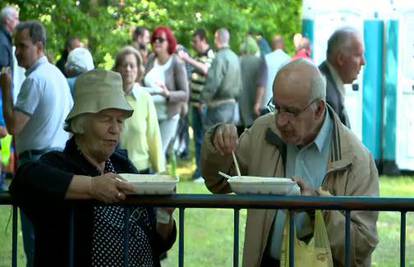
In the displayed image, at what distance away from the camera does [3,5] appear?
16141mm

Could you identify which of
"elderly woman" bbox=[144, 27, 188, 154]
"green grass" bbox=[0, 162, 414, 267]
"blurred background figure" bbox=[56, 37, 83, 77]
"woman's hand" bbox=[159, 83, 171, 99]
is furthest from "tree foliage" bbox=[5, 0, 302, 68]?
"green grass" bbox=[0, 162, 414, 267]

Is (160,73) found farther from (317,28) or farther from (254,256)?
(254,256)

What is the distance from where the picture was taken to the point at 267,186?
502 centimetres

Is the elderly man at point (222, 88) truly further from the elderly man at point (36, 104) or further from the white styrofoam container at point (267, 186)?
the white styrofoam container at point (267, 186)

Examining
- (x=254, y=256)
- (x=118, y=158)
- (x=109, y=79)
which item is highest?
(x=109, y=79)

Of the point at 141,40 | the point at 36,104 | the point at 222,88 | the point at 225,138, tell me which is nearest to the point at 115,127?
the point at 225,138

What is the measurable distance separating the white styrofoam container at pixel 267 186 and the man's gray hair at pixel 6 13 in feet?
34.3

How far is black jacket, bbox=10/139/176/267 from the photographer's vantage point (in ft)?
16.6

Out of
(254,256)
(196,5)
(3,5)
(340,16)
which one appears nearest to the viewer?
(254,256)

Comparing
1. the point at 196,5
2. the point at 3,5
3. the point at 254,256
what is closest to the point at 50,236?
the point at 254,256

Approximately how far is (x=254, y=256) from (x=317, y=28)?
14.1m

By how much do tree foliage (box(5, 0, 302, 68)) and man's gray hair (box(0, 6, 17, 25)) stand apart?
72cm

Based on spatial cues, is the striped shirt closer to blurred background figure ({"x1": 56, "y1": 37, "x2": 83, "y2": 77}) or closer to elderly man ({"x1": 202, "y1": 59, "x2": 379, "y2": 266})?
blurred background figure ({"x1": 56, "y1": 37, "x2": 83, "y2": 77})

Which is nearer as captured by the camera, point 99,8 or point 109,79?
point 109,79
